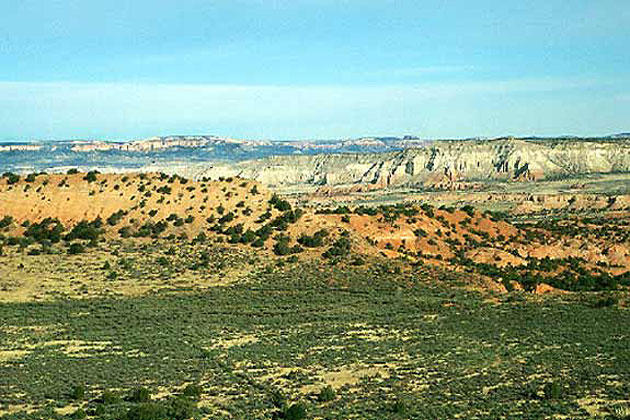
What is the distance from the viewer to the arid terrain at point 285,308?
2372 cm

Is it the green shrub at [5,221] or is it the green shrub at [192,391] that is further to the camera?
the green shrub at [5,221]

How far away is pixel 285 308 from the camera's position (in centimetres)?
3944

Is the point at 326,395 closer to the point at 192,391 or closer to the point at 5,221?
the point at 192,391

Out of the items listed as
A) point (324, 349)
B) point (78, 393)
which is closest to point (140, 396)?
point (78, 393)

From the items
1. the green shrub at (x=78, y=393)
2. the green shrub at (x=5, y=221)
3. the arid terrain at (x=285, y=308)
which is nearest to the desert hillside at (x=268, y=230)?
the green shrub at (x=5, y=221)

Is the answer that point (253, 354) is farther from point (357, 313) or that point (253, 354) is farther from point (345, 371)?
point (357, 313)

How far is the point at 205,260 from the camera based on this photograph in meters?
51.2

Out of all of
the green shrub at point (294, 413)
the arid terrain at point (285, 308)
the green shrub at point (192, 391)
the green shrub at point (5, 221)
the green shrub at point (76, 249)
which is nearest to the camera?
the green shrub at point (294, 413)

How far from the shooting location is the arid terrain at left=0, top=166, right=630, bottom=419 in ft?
77.8

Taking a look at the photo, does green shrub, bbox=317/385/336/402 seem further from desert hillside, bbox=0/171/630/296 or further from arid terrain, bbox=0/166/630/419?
desert hillside, bbox=0/171/630/296

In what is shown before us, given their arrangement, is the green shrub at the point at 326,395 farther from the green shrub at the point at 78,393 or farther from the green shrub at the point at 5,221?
the green shrub at the point at 5,221

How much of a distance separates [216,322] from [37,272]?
17541 millimetres

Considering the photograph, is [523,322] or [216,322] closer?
[523,322]

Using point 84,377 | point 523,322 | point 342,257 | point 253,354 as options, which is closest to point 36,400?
point 84,377
